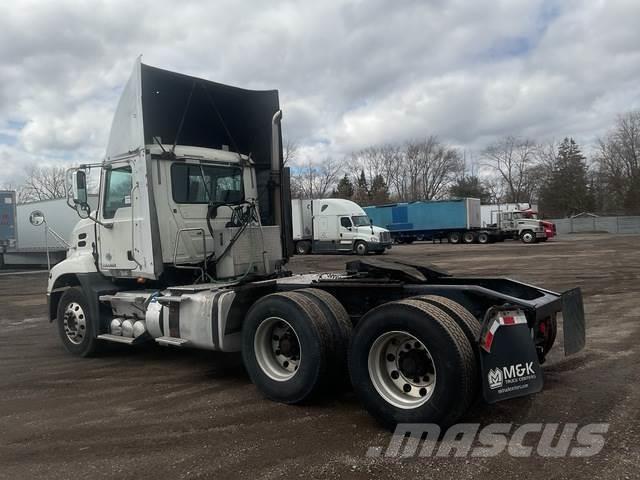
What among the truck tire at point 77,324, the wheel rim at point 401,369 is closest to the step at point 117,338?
the truck tire at point 77,324

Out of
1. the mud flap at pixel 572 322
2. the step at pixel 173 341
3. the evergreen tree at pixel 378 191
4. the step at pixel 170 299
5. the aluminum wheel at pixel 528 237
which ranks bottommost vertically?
the aluminum wheel at pixel 528 237

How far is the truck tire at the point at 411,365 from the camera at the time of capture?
12.9ft

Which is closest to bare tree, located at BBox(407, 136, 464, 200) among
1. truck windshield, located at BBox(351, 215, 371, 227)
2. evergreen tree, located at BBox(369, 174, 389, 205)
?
evergreen tree, located at BBox(369, 174, 389, 205)

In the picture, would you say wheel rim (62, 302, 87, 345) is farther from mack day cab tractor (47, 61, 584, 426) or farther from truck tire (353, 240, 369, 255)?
truck tire (353, 240, 369, 255)

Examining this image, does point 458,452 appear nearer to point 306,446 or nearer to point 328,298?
point 306,446

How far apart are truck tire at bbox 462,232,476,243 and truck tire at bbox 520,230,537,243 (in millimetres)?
3721

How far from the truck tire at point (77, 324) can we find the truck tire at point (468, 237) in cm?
3868

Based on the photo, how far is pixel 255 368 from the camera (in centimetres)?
532

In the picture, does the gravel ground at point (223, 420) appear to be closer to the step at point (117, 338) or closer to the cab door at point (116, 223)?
the step at point (117, 338)

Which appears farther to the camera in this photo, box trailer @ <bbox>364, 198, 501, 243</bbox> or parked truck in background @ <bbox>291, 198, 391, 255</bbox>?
box trailer @ <bbox>364, 198, 501, 243</bbox>

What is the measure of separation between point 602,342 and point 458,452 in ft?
14.3

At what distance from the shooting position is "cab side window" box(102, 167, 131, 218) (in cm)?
686

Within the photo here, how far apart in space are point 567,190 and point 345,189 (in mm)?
34237

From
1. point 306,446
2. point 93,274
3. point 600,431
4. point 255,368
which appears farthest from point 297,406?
point 93,274
